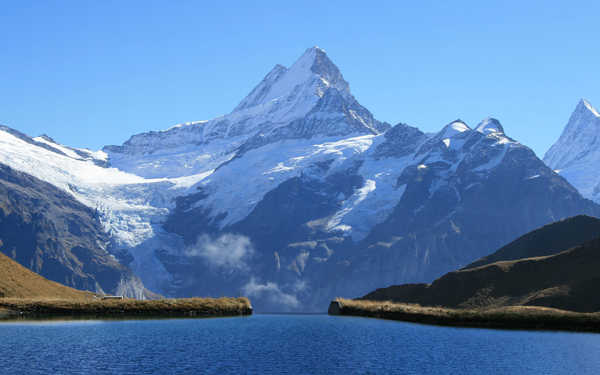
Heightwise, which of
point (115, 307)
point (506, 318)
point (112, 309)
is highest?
point (115, 307)

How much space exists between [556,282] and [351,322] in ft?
142

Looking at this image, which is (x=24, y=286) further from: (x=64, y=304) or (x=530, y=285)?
(x=530, y=285)

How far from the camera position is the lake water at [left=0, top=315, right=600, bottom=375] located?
89375 mm

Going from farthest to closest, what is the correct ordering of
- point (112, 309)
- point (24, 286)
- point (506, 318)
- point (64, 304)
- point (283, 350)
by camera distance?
point (24, 286) → point (112, 309) → point (64, 304) → point (506, 318) → point (283, 350)

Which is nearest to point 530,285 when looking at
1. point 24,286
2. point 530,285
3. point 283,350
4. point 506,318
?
point 530,285

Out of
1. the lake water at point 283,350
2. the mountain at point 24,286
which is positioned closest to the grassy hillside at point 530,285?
the lake water at point 283,350

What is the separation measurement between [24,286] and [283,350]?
81765 millimetres

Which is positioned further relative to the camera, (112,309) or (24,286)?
(24,286)

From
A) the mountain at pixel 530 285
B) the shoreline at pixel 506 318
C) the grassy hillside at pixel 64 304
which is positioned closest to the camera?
the shoreline at pixel 506 318

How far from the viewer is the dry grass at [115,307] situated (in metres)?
150

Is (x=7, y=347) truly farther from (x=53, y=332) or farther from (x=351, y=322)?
(x=351, y=322)

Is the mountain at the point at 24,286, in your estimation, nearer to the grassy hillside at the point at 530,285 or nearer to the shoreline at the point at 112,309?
the shoreline at the point at 112,309

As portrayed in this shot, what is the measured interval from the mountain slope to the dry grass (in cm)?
760

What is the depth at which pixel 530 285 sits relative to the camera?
6698 inches
